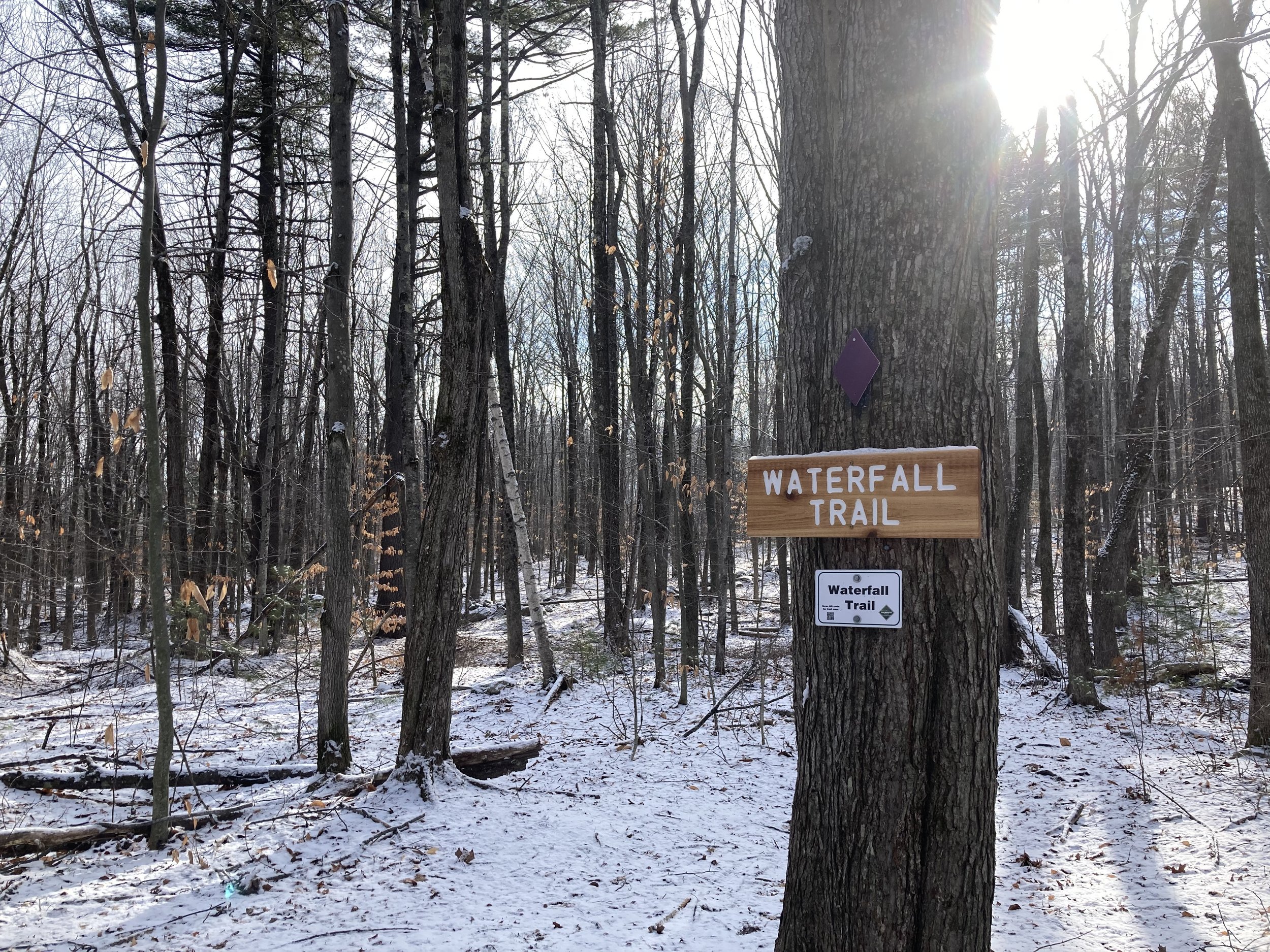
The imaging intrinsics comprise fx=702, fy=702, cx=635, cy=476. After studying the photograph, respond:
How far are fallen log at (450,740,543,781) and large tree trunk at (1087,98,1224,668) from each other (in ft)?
21.9

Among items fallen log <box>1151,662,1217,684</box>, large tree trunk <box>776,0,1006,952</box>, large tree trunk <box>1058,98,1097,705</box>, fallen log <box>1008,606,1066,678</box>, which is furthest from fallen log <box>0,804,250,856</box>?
fallen log <box>1151,662,1217,684</box>

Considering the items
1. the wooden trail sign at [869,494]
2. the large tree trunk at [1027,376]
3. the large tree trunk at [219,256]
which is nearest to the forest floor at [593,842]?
the wooden trail sign at [869,494]

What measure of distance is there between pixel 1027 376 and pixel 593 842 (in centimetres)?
912

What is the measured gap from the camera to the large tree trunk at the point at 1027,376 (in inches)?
384

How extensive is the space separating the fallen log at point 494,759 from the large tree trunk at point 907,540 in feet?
12.7

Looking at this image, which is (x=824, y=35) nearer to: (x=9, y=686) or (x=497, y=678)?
(x=497, y=678)

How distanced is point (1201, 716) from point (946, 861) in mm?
7383

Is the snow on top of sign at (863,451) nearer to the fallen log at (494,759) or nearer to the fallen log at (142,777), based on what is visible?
the fallen log at (494,759)

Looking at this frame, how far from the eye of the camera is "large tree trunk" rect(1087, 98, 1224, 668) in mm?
7016

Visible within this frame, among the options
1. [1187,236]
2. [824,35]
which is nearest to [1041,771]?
[1187,236]

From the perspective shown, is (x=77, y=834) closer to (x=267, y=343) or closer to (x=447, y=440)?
(x=447, y=440)

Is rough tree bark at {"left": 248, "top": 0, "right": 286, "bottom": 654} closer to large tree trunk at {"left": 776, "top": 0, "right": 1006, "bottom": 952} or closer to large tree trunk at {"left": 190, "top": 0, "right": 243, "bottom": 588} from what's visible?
large tree trunk at {"left": 190, "top": 0, "right": 243, "bottom": 588}

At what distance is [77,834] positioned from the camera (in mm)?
4008

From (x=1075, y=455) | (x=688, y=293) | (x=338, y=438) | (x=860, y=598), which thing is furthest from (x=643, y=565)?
(x=860, y=598)
